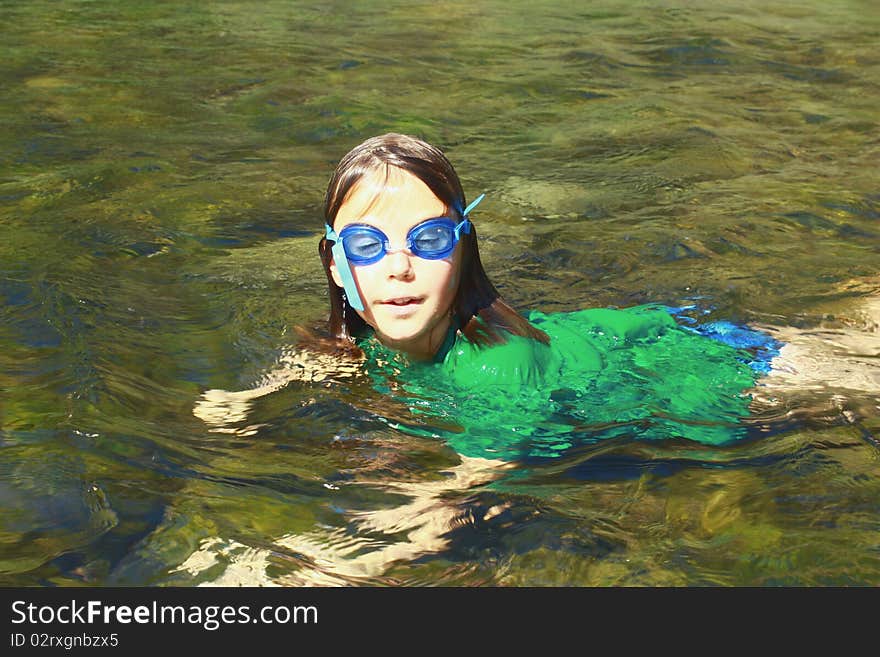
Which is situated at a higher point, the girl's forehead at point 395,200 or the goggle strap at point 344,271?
the girl's forehead at point 395,200

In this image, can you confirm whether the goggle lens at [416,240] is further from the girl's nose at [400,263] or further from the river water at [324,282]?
the river water at [324,282]

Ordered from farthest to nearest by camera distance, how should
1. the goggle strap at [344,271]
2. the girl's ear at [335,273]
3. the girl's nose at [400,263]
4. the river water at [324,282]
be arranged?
the girl's ear at [335,273], the goggle strap at [344,271], the girl's nose at [400,263], the river water at [324,282]

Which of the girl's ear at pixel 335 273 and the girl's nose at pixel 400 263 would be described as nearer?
the girl's nose at pixel 400 263

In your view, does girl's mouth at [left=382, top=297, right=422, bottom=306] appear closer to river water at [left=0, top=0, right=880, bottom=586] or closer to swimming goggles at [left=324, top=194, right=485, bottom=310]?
swimming goggles at [left=324, top=194, right=485, bottom=310]

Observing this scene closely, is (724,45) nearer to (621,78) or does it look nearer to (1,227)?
(621,78)

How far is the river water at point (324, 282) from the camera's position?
298 centimetres

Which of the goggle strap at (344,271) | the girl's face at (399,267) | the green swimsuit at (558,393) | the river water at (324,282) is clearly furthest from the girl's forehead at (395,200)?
the river water at (324,282)

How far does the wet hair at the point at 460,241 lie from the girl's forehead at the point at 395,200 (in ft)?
0.05

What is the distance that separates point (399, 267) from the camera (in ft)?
11.6

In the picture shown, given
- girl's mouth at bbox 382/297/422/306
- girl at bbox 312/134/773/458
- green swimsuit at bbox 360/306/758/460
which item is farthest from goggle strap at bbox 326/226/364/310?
green swimsuit at bbox 360/306/758/460

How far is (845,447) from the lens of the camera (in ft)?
11.7

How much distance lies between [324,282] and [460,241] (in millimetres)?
1741

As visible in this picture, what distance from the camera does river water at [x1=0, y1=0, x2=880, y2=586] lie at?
298 centimetres
